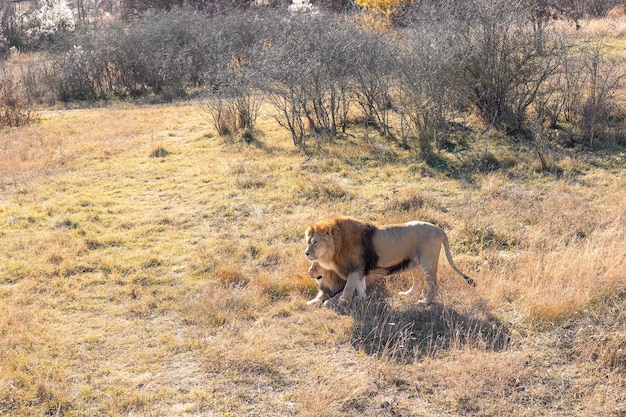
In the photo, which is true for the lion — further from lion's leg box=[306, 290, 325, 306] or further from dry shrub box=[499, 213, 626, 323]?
dry shrub box=[499, 213, 626, 323]

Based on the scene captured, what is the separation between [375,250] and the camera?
6.12 m

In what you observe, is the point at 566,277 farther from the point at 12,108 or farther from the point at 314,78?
the point at 12,108

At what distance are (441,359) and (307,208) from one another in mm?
4552

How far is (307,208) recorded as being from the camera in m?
9.49

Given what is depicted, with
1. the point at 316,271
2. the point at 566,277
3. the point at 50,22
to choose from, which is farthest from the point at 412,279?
the point at 50,22

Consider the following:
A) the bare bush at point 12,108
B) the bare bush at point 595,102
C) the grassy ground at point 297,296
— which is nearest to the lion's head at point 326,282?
→ the grassy ground at point 297,296

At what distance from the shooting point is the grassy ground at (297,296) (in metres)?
4.86

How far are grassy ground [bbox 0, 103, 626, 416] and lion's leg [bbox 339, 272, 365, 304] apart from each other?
0.57 ft

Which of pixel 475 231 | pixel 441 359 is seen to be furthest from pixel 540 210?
pixel 441 359

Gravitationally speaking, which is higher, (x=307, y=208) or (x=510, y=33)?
(x=510, y=33)

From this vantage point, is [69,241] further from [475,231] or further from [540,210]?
[540,210]

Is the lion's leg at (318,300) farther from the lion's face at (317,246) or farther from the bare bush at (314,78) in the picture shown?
the bare bush at (314,78)

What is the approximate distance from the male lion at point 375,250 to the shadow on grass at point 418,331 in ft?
0.77

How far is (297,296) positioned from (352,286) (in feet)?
2.32
